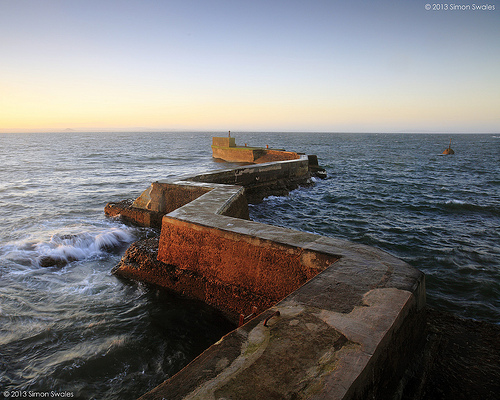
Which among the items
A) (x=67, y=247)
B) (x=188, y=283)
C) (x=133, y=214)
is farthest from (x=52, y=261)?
(x=188, y=283)

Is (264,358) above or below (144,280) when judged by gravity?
above

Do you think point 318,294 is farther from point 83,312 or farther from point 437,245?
point 437,245

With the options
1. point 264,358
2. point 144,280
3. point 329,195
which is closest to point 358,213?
point 329,195

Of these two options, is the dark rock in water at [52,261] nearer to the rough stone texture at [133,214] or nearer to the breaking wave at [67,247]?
the breaking wave at [67,247]

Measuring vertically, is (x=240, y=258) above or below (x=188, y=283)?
above

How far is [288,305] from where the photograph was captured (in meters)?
2.55

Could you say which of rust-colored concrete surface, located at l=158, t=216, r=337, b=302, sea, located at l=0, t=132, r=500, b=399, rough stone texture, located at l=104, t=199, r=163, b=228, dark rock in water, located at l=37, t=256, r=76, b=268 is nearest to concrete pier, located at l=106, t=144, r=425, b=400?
rust-colored concrete surface, located at l=158, t=216, r=337, b=302

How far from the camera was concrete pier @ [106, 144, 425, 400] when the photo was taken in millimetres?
1774

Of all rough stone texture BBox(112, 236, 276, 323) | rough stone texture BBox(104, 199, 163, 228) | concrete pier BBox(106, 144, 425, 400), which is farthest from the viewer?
rough stone texture BBox(104, 199, 163, 228)

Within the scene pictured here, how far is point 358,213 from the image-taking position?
36.8 feet

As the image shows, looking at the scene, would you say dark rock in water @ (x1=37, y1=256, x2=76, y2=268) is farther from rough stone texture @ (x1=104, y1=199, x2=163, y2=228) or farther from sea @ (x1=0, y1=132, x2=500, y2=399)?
rough stone texture @ (x1=104, y1=199, x2=163, y2=228)

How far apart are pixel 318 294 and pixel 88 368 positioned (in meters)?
2.76

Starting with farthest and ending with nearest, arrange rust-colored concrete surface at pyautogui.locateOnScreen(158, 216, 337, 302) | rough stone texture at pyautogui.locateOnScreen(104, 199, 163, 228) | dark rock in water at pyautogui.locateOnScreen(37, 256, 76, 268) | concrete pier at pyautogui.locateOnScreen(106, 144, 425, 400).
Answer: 1. rough stone texture at pyautogui.locateOnScreen(104, 199, 163, 228)
2. dark rock in water at pyautogui.locateOnScreen(37, 256, 76, 268)
3. rust-colored concrete surface at pyautogui.locateOnScreen(158, 216, 337, 302)
4. concrete pier at pyautogui.locateOnScreen(106, 144, 425, 400)

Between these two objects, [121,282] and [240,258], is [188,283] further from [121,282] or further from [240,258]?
[121,282]
